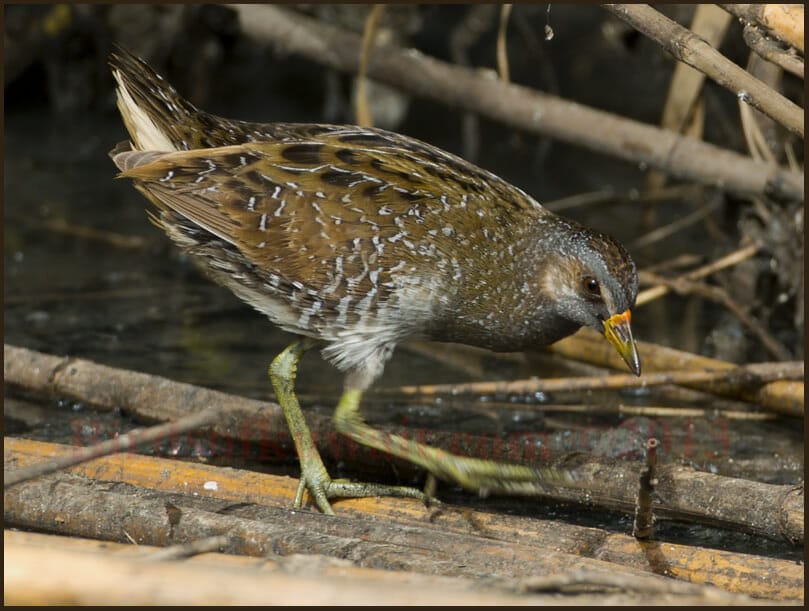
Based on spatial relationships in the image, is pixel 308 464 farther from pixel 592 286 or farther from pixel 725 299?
pixel 725 299

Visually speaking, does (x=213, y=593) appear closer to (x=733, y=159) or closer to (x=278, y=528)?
(x=278, y=528)

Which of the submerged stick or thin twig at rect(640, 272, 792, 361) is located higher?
thin twig at rect(640, 272, 792, 361)

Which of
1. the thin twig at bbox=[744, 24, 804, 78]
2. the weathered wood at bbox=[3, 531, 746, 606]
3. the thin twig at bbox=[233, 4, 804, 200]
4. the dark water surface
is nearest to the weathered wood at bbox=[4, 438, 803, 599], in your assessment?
the dark water surface

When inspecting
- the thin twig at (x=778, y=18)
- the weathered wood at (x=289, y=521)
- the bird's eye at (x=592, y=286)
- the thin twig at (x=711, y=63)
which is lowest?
the weathered wood at (x=289, y=521)

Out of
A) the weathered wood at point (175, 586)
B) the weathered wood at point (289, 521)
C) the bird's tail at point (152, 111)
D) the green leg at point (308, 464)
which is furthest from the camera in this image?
the bird's tail at point (152, 111)

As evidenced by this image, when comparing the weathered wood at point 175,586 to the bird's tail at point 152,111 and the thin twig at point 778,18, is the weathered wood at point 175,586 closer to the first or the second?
the thin twig at point 778,18

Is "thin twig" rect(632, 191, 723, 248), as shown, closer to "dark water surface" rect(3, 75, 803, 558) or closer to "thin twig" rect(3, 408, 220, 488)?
"dark water surface" rect(3, 75, 803, 558)

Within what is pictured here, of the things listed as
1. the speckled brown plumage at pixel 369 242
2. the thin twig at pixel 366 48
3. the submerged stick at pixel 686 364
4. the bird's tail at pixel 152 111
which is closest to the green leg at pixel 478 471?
the speckled brown plumage at pixel 369 242
